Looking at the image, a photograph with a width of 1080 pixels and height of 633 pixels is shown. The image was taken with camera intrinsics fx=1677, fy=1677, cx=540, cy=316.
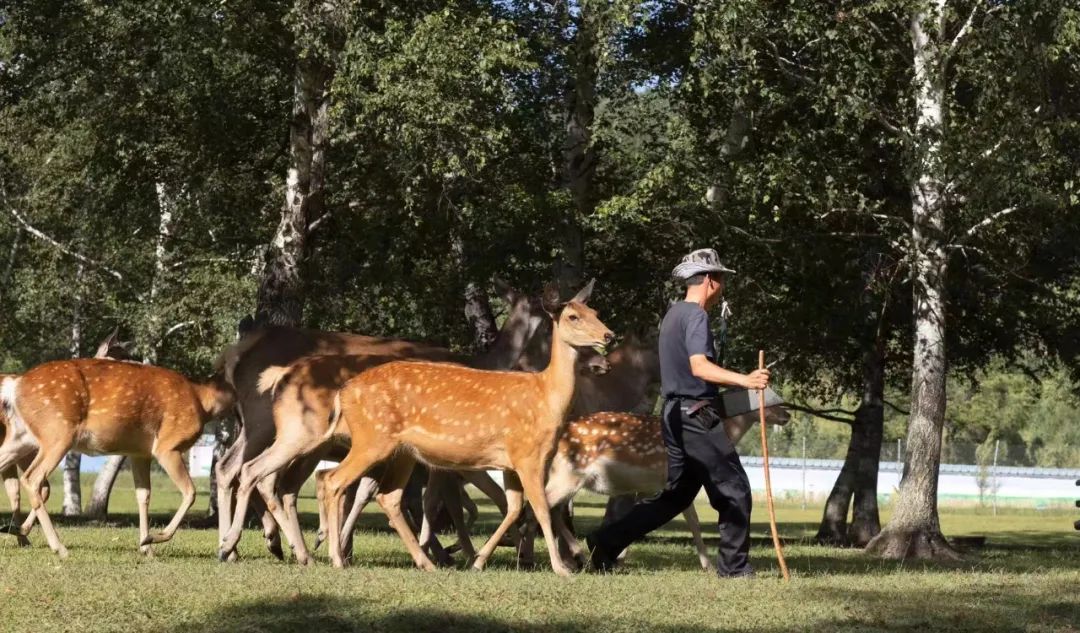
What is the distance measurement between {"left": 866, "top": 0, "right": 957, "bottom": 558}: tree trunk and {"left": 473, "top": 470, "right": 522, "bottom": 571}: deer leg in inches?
272

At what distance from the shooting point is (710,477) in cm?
1101

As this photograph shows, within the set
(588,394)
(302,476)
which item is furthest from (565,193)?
(302,476)

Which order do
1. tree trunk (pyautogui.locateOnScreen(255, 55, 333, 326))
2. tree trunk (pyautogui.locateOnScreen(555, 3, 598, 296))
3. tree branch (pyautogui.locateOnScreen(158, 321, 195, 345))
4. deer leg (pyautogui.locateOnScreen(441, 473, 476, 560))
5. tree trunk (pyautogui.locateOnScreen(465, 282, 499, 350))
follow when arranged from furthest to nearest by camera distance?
tree branch (pyautogui.locateOnScreen(158, 321, 195, 345)) → tree trunk (pyautogui.locateOnScreen(465, 282, 499, 350)) → tree trunk (pyautogui.locateOnScreen(255, 55, 333, 326)) → tree trunk (pyautogui.locateOnScreen(555, 3, 598, 296)) → deer leg (pyautogui.locateOnScreen(441, 473, 476, 560))

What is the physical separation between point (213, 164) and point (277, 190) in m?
1.03

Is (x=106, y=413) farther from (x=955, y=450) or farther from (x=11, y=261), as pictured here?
(x=955, y=450)

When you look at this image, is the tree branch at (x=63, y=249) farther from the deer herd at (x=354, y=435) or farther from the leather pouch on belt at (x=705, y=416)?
the leather pouch on belt at (x=705, y=416)

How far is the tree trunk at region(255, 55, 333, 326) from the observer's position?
21203 millimetres

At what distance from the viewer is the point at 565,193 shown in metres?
21.5

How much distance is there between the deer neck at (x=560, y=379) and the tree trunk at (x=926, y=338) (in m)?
7.23

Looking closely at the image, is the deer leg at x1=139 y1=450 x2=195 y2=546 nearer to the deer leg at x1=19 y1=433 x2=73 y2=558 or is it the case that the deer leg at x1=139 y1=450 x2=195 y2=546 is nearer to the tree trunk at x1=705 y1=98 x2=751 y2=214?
the deer leg at x1=19 y1=433 x2=73 y2=558

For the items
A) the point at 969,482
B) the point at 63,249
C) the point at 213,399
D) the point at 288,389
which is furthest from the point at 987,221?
the point at 969,482

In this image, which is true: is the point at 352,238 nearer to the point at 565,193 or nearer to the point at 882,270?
the point at 565,193

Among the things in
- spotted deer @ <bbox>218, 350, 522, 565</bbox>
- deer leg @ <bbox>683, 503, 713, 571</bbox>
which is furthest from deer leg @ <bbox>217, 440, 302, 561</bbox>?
deer leg @ <bbox>683, 503, 713, 571</bbox>

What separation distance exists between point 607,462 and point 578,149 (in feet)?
32.0
